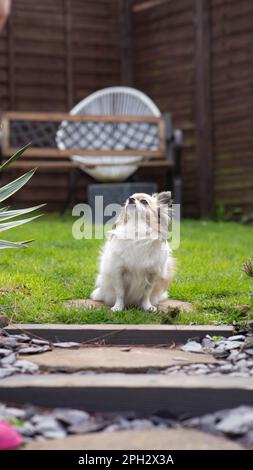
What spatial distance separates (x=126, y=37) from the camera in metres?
9.27

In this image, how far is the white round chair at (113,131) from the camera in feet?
26.3

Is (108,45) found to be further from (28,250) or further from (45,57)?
(28,250)

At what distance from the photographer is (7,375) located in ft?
8.53

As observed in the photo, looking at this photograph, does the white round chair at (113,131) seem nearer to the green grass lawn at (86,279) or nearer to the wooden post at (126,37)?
the wooden post at (126,37)

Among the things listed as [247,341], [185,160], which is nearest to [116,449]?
[247,341]

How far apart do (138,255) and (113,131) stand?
4996mm

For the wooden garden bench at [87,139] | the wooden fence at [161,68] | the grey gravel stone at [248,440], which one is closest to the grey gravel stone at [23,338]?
the grey gravel stone at [248,440]

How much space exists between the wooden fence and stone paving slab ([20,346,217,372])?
17.1 ft

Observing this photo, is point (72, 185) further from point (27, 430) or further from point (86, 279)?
point (27, 430)

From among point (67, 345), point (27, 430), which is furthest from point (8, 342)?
point (27, 430)

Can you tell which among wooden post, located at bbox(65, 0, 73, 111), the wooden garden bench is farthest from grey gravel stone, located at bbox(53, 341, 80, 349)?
wooden post, located at bbox(65, 0, 73, 111)

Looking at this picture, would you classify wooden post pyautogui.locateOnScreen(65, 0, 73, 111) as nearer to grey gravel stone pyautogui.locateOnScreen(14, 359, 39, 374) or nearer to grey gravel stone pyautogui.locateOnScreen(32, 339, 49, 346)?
grey gravel stone pyautogui.locateOnScreen(32, 339, 49, 346)

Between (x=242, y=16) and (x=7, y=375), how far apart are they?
21.0 feet

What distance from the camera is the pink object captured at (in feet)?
6.68
